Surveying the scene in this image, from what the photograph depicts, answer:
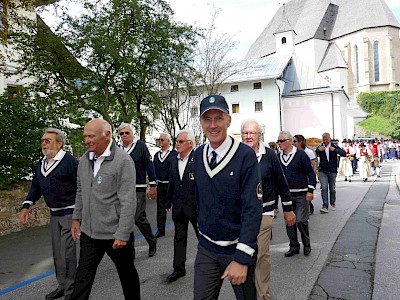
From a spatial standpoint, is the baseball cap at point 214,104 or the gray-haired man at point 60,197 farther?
the gray-haired man at point 60,197

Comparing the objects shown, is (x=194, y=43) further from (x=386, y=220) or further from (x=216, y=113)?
(x=216, y=113)

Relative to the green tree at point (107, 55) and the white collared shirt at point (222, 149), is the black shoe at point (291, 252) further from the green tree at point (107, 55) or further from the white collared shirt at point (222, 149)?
the green tree at point (107, 55)

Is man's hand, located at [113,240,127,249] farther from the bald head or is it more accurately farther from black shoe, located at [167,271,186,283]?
black shoe, located at [167,271,186,283]

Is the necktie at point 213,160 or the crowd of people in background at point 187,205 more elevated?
the necktie at point 213,160

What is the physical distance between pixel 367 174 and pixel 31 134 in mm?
15777

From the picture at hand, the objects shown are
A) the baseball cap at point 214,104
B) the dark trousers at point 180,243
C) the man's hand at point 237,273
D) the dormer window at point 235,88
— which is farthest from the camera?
the dormer window at point 235,88

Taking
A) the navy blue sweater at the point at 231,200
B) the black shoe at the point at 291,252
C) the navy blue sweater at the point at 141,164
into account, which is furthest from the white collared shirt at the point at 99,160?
the black shoe at the point at 291,252

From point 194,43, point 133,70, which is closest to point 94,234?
point 133,70

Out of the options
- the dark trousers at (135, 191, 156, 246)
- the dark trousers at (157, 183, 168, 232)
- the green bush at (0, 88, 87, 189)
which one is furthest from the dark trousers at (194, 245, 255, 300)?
the green bush at (0, 88, 87, 189)

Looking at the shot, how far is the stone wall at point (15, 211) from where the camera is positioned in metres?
7.88

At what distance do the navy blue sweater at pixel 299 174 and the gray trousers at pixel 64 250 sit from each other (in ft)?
11.3

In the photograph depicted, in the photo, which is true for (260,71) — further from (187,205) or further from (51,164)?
(51,164)

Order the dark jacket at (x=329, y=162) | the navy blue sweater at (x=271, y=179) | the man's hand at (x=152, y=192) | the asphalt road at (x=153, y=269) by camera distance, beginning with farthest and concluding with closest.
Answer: the dark jacket at (x=329, y=162) → the man's hand at (x=152, y=192) → the asphalt road at (x=153, y=269) → the navy blue sweater at (x=271, y=179)

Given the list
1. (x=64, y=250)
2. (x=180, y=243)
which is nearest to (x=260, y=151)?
(x=180, y=243)
